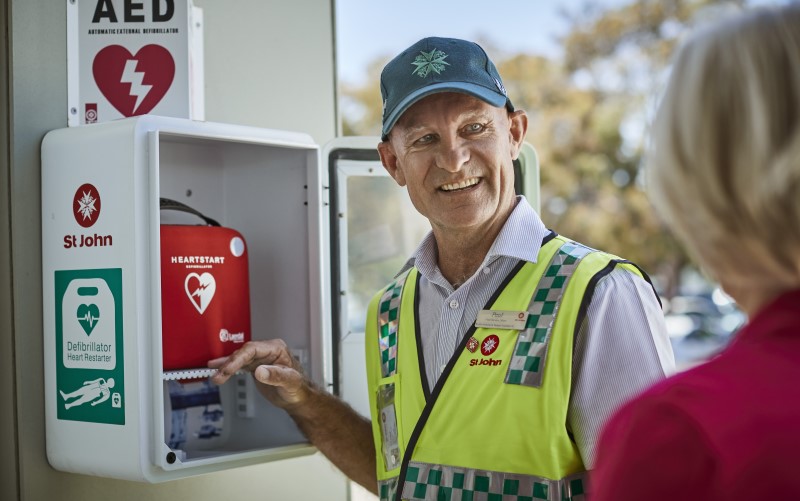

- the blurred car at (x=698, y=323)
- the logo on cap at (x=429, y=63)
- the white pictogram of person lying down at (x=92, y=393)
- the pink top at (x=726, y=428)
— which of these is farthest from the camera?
the blurred car at (x=698, y=323)

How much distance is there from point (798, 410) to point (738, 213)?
0.20 metres

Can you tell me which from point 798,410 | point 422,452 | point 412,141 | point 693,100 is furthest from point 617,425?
point 412,141

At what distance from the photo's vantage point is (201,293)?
2.74 m

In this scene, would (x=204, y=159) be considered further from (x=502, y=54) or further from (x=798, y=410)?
(x=502, y=54)

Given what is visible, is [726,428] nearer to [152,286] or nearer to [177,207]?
[152,286]

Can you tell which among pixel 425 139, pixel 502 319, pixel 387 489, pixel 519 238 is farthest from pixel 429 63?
pixel 387 489

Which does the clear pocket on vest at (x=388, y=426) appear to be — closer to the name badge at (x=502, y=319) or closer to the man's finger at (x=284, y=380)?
the man's finger at (x=284, y=380)

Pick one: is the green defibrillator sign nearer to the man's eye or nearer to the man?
the man

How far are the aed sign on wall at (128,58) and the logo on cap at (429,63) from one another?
788mm

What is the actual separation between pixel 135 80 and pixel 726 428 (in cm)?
232

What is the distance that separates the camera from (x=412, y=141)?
2578 millimetres

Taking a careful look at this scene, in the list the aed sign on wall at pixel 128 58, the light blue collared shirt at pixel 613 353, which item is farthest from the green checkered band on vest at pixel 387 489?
the aed sign on wall at pixel 128 58

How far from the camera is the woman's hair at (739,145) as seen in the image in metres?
0.97

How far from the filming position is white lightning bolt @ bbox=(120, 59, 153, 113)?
2.90m
